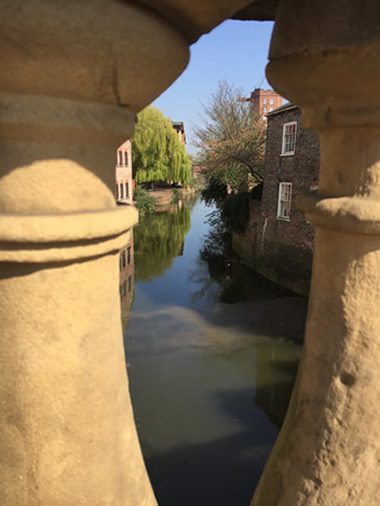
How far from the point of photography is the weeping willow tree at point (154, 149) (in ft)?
88.6

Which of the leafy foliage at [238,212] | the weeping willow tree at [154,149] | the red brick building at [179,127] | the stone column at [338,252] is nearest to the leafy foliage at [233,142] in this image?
the leafy foliage at [238,212]

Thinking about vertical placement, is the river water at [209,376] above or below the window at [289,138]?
below

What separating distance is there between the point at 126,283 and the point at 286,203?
18.5 ft

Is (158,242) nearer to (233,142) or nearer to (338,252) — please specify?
(233,142)

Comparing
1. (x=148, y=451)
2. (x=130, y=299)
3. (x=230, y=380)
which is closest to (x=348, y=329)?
(x=148, y=451)

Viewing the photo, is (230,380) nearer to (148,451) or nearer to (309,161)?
(148,451)

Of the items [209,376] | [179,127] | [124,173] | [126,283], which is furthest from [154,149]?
[209,376]

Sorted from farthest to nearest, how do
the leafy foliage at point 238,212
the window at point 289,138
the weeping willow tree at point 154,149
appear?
the weeping willow tree at point 154,149 → the leafy foliage at point 238,212 → the window at point 289,138

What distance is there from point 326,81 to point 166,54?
0.66 m

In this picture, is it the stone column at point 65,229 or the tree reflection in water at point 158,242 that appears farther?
the tree reflection in water at point 158,242

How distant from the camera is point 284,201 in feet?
43.4

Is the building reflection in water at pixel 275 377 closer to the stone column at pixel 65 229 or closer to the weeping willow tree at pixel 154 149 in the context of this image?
the stone column at pixel 65 229

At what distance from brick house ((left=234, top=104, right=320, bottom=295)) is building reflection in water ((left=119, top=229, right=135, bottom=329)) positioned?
431 cm

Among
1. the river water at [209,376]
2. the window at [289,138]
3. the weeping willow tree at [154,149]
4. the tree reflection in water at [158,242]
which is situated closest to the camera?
the river water at [209,376]
